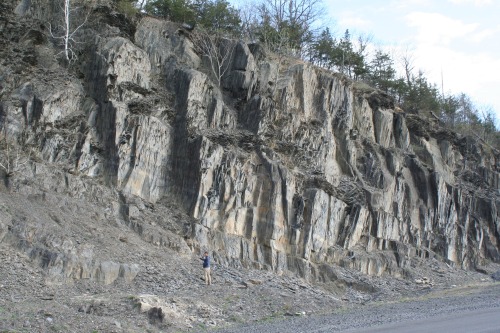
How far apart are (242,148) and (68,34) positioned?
1044 cm

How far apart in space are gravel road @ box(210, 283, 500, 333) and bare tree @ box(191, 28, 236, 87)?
15729 millimetres

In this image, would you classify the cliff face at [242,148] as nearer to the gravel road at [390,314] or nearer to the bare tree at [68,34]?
the bare tree at [68,34]

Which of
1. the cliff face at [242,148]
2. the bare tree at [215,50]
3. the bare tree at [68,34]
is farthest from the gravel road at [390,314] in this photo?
the bare tree at [68,34]

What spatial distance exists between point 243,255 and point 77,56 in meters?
13.0

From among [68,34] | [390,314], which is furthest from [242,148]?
[390,314]

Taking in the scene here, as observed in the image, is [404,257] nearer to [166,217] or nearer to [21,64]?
[166,217]

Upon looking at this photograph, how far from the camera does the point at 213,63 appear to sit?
3105 centimetres

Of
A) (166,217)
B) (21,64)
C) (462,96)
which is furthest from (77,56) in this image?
(462,96)

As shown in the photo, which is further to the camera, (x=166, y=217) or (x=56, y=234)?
(x=166, y=217)

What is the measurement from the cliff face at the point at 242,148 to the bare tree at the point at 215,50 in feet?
1.65

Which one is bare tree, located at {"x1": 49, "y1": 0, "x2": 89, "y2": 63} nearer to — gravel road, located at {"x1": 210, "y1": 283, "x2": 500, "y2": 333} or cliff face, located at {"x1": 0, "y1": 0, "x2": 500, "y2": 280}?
cliff face, located at {"x1": 0, "y1": 0, "x2": 500, "y2": 280}

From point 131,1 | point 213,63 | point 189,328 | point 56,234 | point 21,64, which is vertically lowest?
point 189,328

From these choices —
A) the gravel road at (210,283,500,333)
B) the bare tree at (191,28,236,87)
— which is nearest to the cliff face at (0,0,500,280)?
the bare tree at (191,28,236,87)

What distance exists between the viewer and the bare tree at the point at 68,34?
26692 millimetres
